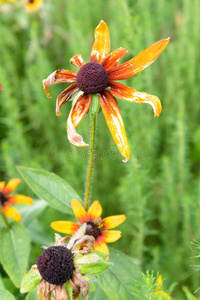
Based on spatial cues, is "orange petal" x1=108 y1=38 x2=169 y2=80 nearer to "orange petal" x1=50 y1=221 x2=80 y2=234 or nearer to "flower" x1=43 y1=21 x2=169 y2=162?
"flower" x1=43 y1=21 x2=169 y2=162

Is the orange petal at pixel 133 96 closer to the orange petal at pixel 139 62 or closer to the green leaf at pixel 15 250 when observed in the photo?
the orange petal at pixel 139 62

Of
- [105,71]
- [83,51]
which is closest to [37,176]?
[105,71]

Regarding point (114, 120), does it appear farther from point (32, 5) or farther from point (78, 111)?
point (32, 5)

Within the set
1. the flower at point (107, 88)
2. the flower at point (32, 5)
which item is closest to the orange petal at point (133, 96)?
the flower at point (107, 88)

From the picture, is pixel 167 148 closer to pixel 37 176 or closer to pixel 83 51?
pixel 83 51

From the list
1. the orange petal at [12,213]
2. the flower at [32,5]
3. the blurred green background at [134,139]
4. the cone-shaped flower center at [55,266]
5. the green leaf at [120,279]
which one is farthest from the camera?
the flower at [32,5]

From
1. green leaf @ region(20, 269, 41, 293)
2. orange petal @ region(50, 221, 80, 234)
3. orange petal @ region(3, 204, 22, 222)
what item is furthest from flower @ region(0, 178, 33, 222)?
green leaf @ region(20, 269, 41, 293)

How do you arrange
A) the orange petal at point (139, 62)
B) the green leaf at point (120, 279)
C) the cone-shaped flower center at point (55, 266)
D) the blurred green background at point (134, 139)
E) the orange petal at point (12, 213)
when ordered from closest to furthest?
the cone-shaped flower center at point (55, 266), the orange petal at point (139, 62), the green leaf at point (120, 279), the orange petal at point (12, 213), the blurred green background at point (134, 139)
